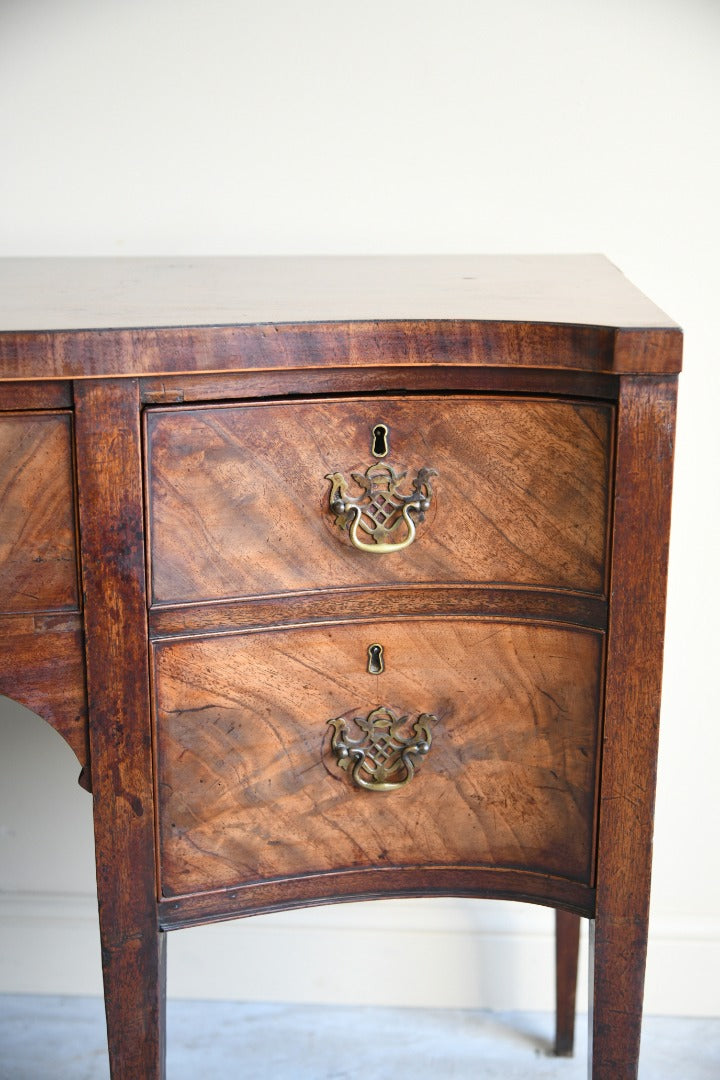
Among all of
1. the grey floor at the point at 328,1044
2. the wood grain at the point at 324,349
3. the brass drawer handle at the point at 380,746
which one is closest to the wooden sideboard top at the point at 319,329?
the wood grain at the point at 324,349

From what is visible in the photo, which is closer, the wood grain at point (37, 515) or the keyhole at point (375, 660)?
the wood grain at point (37, 515)

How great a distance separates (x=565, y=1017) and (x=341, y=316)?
1043 mm

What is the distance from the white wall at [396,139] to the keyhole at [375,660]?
663mm

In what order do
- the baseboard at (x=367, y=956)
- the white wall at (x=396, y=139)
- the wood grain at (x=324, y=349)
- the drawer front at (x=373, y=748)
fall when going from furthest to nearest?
1. the baseboard at (x=367, y=956)
2. the white wall at (x=396, y=139)
3. the drawer front at (x=373, y=748)
4. the wood grain at (x=324, y=349)

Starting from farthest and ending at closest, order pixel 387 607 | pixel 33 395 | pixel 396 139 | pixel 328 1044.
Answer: pixel 328 1044
pixel 396 139
pixel 387 607
pixel 33 395

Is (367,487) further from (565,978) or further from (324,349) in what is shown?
(565,978)

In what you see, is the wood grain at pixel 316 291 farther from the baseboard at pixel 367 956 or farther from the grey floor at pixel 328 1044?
the grey floor at pixel 328 1044

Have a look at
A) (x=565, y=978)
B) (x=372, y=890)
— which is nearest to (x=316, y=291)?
(x=372, y=890)

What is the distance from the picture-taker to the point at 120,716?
103 centimetres

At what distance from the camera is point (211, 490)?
3.31ft

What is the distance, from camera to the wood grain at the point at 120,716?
974mm

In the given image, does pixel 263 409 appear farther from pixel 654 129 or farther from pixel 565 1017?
pixel 565 1017

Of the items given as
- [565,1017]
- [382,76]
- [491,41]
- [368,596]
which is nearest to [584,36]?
[491,41]

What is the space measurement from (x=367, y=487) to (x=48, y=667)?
0.30m
